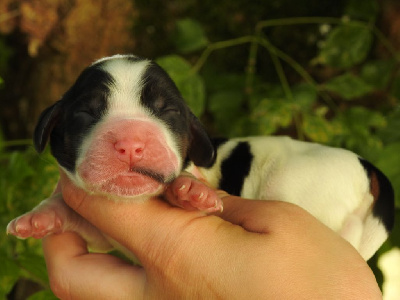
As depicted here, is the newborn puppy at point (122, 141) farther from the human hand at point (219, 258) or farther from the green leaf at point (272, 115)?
the green leaf at point (272, 115)

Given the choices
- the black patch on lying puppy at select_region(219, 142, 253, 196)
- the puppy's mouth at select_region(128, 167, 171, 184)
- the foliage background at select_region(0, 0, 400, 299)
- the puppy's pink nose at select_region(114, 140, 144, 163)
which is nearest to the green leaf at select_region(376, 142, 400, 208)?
the foliage background at select_region(0, 0, 400, 299)

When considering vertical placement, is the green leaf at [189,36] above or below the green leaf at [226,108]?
above

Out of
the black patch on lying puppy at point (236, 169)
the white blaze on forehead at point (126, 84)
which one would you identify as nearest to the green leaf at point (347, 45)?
the black patch on lying puppy at point (236, 169)

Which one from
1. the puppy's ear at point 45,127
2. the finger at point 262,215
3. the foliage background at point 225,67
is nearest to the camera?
the finger at point 262,215

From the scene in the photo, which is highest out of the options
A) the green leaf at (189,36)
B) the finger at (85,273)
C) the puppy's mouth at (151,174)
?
the green leaf at (189,36)

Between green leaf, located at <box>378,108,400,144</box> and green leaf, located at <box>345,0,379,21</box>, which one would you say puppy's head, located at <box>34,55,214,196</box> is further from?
Result: green leaf, located at <box>345,0,379,21</box>

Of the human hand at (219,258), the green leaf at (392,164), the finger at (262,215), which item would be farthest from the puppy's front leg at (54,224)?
the green leaf at (392,164)

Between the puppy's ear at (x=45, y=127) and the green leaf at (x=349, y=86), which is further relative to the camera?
the green leaf at (x=349, y=86)

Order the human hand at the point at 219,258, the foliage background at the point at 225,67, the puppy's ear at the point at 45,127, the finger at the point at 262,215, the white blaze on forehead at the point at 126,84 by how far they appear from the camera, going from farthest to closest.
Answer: the foliage background at the point at 225,67
the puppy's ear at the point at 45,127
the white blaze on forehead at the point at 126,84
the finger at the point at 262,215
the human hand at the point at 219,258
